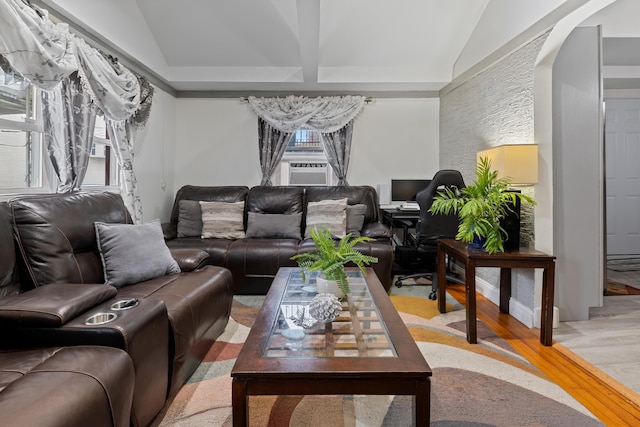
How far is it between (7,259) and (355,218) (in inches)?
115

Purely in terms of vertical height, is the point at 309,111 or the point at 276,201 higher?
the point at 309,111

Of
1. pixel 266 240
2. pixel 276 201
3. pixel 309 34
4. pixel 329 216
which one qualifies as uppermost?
pixel 309 34

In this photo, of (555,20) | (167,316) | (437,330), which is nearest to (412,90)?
(555,20)

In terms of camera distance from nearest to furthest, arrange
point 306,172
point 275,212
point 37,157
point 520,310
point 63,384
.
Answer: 1. point 63,384
2. point 37,157
3. point 520,310
4. point 275,212
5. point 306,172

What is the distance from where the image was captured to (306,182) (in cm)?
489

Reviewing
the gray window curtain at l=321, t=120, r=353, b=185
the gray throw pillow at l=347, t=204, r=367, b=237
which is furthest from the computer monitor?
the gray throw pillow at l=347, t=204, r=367, b=237

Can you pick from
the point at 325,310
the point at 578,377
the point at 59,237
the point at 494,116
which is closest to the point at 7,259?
the point at 59,237

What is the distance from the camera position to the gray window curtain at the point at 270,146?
15.2 feet

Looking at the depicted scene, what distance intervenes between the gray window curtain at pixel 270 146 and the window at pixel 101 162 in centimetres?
175

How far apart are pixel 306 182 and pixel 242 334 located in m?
2.73

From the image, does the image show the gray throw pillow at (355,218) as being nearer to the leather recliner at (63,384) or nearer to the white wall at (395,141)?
the white wall at (395,141)

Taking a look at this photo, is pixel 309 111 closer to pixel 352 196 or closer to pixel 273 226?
pixel 352 196

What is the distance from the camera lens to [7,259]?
1624mm

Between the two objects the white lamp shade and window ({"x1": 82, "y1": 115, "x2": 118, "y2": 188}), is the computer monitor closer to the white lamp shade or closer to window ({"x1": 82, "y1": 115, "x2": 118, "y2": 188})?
the white lamp shade
